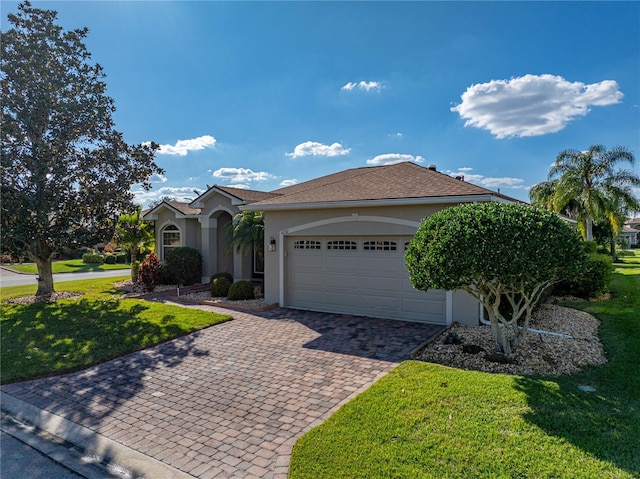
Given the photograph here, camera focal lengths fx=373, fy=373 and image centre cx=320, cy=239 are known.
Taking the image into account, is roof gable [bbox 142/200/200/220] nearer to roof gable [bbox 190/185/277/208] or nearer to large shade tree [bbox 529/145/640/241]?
roof gable [bbox 190/185/277/208]

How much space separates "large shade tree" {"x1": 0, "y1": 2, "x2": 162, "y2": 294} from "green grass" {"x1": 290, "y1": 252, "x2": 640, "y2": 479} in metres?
12.9

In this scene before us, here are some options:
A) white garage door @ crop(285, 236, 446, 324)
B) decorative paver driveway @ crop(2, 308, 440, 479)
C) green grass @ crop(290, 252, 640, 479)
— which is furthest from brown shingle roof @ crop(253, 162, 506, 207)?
green grass @ crop(290, 252, 640, 479)

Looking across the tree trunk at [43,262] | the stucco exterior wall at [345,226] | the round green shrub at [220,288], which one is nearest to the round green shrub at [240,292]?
the round green shrub at [220,288]

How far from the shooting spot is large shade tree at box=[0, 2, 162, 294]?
1258 centimetres

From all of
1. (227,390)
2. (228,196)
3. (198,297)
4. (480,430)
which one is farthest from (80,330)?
(480,430)

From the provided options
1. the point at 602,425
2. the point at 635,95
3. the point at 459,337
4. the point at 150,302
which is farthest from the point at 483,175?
the point at 602,425

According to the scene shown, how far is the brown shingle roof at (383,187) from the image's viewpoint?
9695mm

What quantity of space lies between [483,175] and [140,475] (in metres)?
27.9

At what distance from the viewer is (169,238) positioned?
19.0 meters

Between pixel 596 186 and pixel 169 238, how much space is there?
31.1 m

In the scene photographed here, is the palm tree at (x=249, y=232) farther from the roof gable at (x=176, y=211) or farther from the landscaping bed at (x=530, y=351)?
the landscaping bed at (x=530, y=351)

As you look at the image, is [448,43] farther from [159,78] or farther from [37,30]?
[37,30]

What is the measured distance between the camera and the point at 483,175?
1067 inches

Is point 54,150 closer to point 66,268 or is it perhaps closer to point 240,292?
point 240,292
